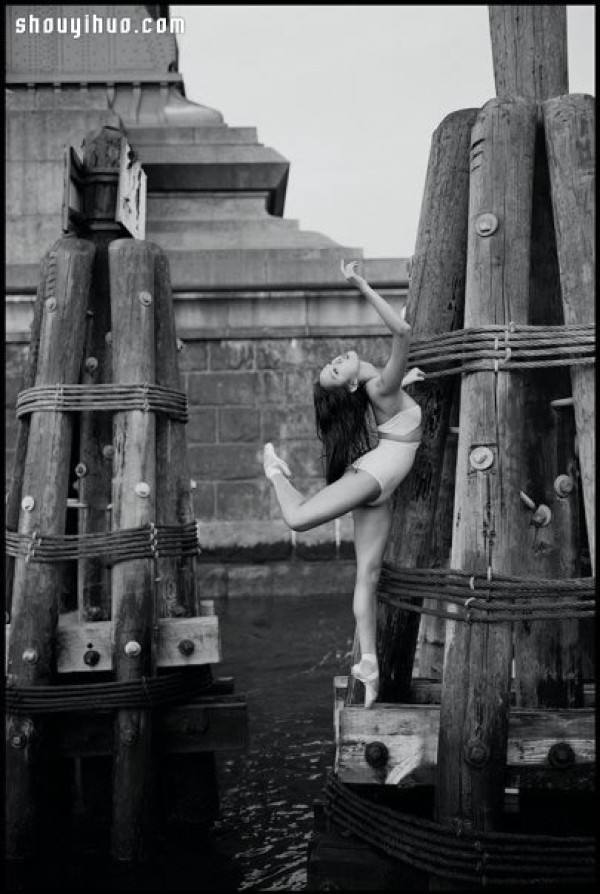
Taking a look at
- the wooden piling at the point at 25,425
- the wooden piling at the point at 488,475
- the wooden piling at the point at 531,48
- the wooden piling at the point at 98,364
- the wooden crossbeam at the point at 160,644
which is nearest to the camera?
the wooden piling at the point at 488,475

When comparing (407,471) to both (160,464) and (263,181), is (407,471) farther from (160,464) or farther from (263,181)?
(263,181)

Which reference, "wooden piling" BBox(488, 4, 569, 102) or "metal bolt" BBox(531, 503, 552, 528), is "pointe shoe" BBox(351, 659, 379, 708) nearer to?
"metal bolt" BBox(531, 503, 552, 528)

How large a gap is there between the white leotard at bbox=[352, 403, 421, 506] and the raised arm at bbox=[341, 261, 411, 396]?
4.3 inches

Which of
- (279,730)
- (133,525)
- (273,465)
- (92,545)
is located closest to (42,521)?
(92,545)

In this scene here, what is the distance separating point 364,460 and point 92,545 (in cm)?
151

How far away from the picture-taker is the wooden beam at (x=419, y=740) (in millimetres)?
3162

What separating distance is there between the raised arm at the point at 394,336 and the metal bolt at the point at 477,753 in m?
1.11

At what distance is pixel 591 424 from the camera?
10.7 ft

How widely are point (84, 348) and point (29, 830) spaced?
6.91ft

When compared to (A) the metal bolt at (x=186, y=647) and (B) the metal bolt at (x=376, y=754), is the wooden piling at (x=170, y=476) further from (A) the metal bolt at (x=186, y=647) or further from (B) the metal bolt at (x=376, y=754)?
(B) the metal bolt at (x=376, y=754)

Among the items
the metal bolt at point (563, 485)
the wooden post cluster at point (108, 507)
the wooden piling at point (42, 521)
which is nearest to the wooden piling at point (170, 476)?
the wooden post cluster at point (108, 507)

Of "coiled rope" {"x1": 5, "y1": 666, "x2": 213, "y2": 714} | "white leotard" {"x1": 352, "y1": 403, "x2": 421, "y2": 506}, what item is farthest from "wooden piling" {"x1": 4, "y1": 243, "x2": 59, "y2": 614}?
"white leotard" {"x1": 352, "y1": 403, "x2": 421, "y2": 506}

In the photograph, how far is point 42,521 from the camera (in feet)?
14.6

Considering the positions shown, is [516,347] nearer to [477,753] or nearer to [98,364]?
[477,753]
